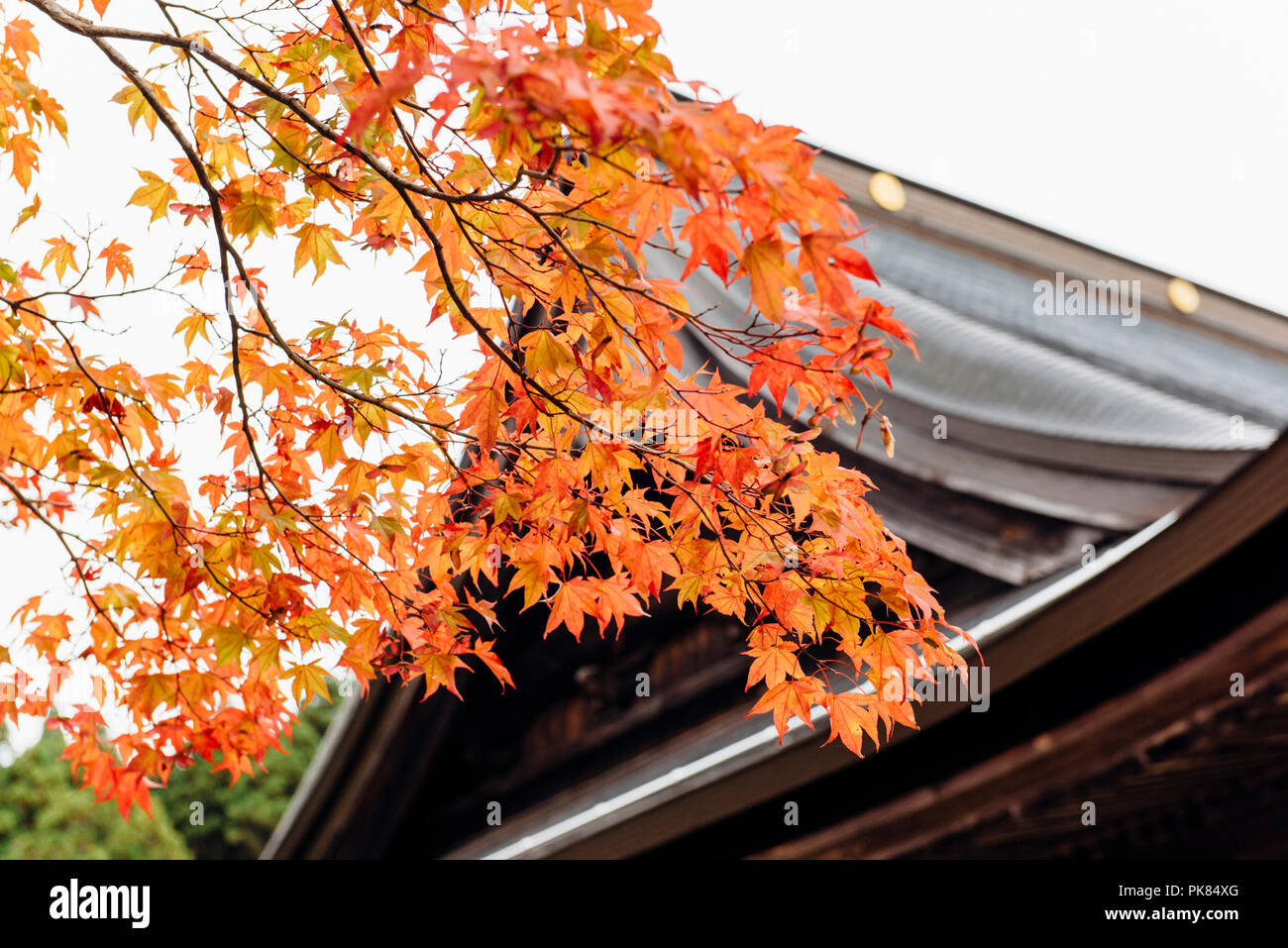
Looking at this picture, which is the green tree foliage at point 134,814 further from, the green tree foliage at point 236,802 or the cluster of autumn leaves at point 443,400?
the cluster of autumn leaves at point 443,400

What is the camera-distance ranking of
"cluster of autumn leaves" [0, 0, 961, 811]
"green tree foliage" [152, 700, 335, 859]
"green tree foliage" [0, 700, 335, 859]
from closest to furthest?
"cluster of autumn leaves" [0, 0, 961, 811]
"green tree foliage" [0, 700, 335, 859]
"green tree foliage" [152, 700, 335, 859]

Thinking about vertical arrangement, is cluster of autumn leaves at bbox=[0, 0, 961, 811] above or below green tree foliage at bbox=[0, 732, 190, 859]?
above

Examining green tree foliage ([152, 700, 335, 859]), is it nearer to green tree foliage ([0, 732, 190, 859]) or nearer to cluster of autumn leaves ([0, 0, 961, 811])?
green tree foliage ([0, 732, 190, 859])

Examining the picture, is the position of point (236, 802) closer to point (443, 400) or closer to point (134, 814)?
point (134, 814)

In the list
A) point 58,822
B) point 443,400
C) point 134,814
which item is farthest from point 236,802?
point 443,400

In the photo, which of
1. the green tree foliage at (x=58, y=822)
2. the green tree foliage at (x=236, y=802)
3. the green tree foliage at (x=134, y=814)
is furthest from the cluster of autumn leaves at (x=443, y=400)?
the green tree foliage at (x=236, y=802)

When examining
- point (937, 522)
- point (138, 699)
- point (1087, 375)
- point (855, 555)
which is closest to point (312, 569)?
point (138, 699)

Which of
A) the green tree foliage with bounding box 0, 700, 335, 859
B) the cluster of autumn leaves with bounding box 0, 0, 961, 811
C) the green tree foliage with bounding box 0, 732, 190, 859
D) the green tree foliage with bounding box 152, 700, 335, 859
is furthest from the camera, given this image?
the green tree foliage with bounding box 152, 700, 335, 859

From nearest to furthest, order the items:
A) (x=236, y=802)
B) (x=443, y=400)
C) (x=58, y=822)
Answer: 1. (x=443, y=400)
2. (x=58, y=822)
3. (x=236, y=802)

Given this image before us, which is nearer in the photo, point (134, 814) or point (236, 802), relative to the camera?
point (134, 814)

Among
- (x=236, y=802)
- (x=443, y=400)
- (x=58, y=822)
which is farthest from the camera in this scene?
(x=236, y=802)

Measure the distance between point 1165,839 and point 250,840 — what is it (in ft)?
87.2

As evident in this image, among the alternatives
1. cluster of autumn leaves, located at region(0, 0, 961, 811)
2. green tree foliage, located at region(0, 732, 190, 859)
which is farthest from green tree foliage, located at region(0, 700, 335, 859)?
cluster of autumn leaves, located at region(0, 0, 961, 811)

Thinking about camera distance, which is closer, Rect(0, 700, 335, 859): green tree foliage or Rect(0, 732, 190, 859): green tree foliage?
Rect(0, 732, 190, 859): green tree foliage
